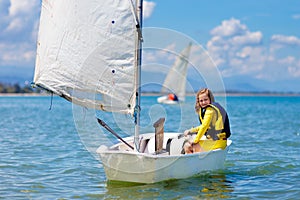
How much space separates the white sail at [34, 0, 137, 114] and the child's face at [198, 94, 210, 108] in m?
1.48

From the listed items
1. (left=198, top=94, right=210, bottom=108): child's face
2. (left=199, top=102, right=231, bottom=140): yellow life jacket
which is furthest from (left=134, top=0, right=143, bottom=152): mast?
(left=199, top=102, right=231, bottom=140): yellow life jacket

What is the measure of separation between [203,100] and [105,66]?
6.65 ft

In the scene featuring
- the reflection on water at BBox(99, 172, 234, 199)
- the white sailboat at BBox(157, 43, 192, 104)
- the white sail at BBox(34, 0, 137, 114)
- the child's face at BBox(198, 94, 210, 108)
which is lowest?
the reflection on water at BBox(99, 172, 234, 199)

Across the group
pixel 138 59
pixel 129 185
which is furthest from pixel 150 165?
pixel 138 59

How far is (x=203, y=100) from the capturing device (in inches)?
389

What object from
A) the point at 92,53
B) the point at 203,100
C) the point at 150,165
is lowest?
the point at 150,165

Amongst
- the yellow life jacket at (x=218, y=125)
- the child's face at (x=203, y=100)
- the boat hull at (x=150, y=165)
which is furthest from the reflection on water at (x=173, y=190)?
the child's face at (x=203, y=100)

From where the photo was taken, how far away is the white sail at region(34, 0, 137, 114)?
9.04m

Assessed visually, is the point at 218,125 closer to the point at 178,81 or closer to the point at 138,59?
the point at 138,59

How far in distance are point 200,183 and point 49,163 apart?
179 inches

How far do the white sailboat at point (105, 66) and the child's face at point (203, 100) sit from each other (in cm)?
97

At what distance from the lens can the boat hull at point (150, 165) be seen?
8891mm

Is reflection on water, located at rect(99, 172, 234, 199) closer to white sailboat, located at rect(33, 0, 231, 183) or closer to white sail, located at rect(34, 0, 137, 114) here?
white sailboat, located at rect(33, 0, 231, 183)

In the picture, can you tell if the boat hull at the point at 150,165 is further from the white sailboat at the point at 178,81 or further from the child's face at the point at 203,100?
the white sailboat at the point at 178,81
